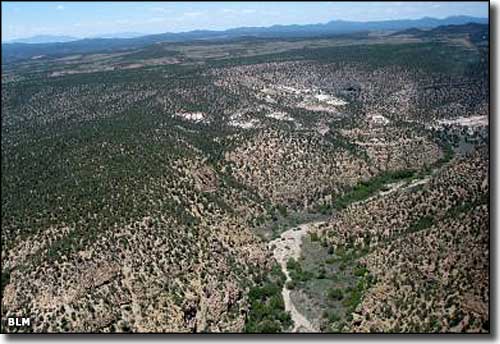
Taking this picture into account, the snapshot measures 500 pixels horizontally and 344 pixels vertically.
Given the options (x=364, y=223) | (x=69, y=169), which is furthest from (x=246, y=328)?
(x=69, y=169)

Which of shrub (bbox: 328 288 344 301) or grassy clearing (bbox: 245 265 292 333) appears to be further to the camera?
shrub (bbox: 328 288 344 301)

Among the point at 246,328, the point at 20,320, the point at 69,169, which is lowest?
the point at 246,328

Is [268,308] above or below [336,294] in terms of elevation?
below

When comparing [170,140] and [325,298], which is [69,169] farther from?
[325,298]

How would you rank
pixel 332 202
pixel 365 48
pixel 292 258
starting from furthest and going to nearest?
pixel 365 48 < pixel 332 202 < pixel 292 258

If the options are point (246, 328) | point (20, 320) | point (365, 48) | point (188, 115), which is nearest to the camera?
point (20, 320)

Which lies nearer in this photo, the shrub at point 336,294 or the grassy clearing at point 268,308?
the grassy clearing at point 268,308

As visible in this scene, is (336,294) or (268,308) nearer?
(268,308)

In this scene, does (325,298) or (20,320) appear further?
(325,298)

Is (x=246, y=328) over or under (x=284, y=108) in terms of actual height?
under
